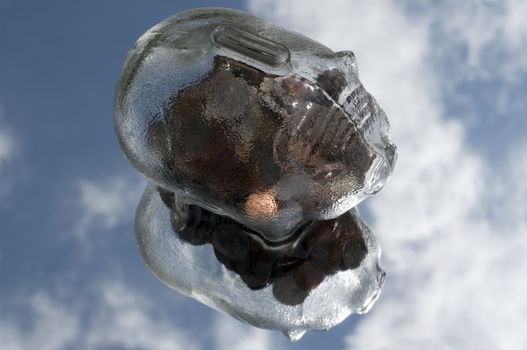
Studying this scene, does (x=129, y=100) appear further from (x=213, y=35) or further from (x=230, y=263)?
(x=230, y=263)

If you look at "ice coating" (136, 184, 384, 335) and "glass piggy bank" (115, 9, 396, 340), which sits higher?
"glass piggy bank" (115, 9, 396, 340)

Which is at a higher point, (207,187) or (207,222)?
(207,187)

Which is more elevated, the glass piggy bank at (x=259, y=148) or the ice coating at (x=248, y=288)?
the glass piggy bank at (x=259, y=148)

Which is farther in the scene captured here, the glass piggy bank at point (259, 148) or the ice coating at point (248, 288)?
the ice coating at point (248, 288)

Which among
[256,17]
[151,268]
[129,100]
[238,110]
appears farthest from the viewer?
[151,268]

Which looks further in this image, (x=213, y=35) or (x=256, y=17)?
(x=256, y=17)

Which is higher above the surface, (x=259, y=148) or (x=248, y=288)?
(x=259, y=148)

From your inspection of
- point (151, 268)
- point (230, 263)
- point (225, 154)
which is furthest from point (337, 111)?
point (151, 268)

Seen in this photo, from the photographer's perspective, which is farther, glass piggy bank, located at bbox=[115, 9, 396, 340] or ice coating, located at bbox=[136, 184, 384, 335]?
ice coating, located at bbox=[136, 184, 384, 335]
